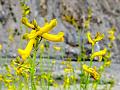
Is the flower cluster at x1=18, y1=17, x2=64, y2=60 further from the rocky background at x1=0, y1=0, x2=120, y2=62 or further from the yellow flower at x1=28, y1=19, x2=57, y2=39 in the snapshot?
the rocky background at x1=0, y1=0, x2=120, y2=62

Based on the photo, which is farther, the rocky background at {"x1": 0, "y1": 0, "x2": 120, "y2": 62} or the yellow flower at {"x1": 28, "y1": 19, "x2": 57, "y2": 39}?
the rocky background at {"x1": 0, "y1": 0, "x2": 120, "y2": 62}

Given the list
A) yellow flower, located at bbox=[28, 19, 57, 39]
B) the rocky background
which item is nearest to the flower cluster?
yellow flower, located at bbox=[28, 19, 57, 39]

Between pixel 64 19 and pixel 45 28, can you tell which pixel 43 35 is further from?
pixel 64 19

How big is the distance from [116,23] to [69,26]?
1694 mm

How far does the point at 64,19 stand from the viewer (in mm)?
9750

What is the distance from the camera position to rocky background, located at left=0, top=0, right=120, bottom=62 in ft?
28.5

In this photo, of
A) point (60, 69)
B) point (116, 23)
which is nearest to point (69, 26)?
point (116, 23)

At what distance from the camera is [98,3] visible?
11180mm

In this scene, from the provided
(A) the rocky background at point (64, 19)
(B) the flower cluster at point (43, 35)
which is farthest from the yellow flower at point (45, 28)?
(A) the rocky background at point (64, 19)

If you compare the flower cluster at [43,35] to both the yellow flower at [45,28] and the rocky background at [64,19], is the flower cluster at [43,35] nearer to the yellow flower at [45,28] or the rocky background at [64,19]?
the yellow flower at [45,28]

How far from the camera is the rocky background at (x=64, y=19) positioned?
28.5 ft

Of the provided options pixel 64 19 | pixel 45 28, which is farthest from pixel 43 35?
pixel 64 19

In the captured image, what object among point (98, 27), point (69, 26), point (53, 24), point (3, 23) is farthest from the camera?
point (98, 27)

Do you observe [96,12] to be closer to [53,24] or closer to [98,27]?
[98,27]
